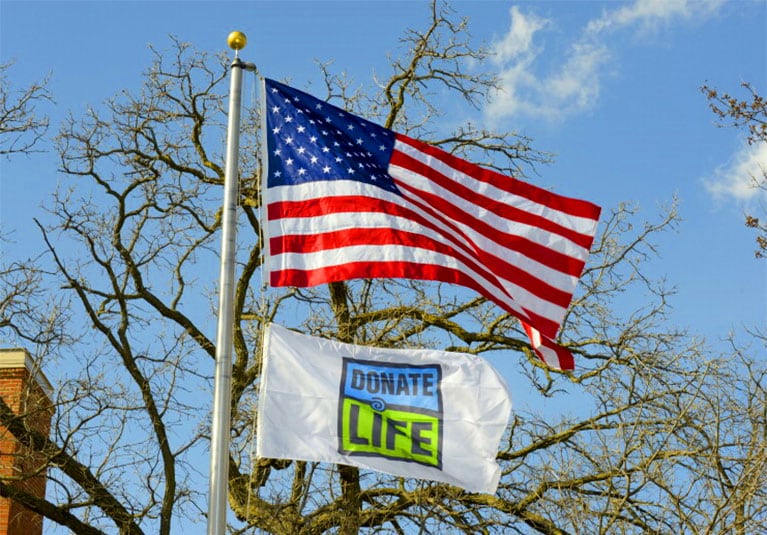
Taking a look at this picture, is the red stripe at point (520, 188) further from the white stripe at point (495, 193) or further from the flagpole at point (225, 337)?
the flagpole at point (225, 337)

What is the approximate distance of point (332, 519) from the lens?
49.8 feet

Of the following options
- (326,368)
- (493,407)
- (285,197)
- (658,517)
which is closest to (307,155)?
(285,197)

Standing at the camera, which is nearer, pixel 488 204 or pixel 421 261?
pixel 421 261

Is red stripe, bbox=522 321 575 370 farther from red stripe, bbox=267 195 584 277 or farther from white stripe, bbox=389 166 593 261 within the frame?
white stripe, bbox=389 166 593 261

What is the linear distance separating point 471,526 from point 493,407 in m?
6.77

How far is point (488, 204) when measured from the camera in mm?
10594

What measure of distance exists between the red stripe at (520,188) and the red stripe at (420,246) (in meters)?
0.67

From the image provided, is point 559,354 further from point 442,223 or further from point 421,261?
point 442,223

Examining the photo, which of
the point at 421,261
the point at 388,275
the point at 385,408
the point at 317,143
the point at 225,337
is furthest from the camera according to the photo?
the point at 317,143

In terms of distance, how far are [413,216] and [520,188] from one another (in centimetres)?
105

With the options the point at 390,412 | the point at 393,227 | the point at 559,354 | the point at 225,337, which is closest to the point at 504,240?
the point at 393,227

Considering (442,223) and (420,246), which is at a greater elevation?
(442,223)

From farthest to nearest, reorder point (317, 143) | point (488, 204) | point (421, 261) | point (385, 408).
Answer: point (488, 204), point (317, 143), point (421, 261), point (385, 408)

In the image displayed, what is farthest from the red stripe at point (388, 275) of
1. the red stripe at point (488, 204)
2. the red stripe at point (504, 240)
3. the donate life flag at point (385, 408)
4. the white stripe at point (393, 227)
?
the red stripe at point (488, 204)
